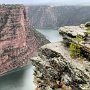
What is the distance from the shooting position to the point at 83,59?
2077 cm

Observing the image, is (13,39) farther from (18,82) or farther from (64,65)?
(64,65)

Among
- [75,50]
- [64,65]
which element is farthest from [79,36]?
[64,65]

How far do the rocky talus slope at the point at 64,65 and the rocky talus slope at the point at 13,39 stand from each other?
85414mm

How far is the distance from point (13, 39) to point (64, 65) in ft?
335

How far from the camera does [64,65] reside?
20.5 meters

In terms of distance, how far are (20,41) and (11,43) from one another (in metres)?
6.97

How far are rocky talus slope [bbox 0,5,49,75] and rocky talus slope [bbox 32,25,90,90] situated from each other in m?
85.4

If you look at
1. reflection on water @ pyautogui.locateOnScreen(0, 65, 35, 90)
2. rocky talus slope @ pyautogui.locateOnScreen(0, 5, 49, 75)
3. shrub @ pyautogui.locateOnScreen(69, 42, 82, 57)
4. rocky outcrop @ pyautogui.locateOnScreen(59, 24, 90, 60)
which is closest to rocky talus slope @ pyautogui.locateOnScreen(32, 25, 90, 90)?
rocky outcrop @ pyautogui.locateOnScreen(59, 24, 90, 60)

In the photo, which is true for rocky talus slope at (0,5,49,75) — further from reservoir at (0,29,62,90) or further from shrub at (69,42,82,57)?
shrub at (69,42,82,57)

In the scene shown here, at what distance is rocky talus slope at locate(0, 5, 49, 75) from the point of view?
381 feet

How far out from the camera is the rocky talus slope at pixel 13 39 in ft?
381

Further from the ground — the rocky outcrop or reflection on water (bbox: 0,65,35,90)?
the rocky outcrop

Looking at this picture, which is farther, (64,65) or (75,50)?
(75,50)

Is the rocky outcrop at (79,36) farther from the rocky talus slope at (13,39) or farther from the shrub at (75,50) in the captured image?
the rocky talus slope at (13,39)
